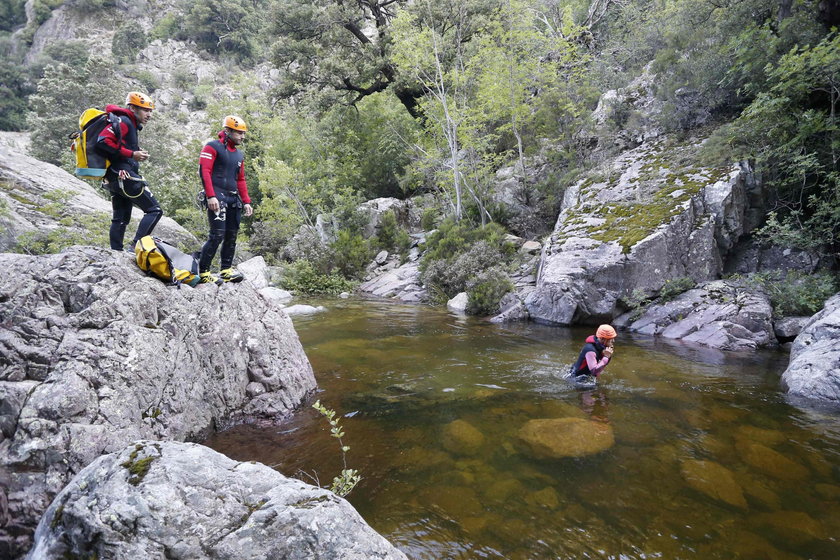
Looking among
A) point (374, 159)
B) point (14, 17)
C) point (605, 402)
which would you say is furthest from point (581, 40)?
point (14, 17)

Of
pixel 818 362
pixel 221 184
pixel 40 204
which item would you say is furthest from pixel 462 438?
pixel 40 204

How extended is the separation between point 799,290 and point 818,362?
3.45 meters

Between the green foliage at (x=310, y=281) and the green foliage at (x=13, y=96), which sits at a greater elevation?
the green foliage at (x=13, y=96)

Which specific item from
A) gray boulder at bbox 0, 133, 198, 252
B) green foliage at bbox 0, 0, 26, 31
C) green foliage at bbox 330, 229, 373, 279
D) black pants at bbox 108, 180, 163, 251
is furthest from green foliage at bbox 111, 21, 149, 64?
black pants at bbox 108, 180, 163, 251

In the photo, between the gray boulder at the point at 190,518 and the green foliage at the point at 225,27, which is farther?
the green foliage at the point at 225,27

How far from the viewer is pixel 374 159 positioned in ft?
81.8

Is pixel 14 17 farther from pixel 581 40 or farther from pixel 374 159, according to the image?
pixel 581 40

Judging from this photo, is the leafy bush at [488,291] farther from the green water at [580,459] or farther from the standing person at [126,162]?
the standing person at [126,162]

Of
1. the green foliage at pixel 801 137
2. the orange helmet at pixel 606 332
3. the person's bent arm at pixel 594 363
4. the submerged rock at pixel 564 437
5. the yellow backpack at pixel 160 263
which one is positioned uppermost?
the green foliage at pixel 801 137

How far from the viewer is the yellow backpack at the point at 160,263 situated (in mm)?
4988

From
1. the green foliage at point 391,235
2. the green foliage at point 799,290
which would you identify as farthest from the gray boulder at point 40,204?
the green foliage at point 799,290

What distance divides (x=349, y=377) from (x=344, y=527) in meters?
5.07

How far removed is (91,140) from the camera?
194 inches

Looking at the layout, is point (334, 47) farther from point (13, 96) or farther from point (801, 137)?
point (13, 96)
